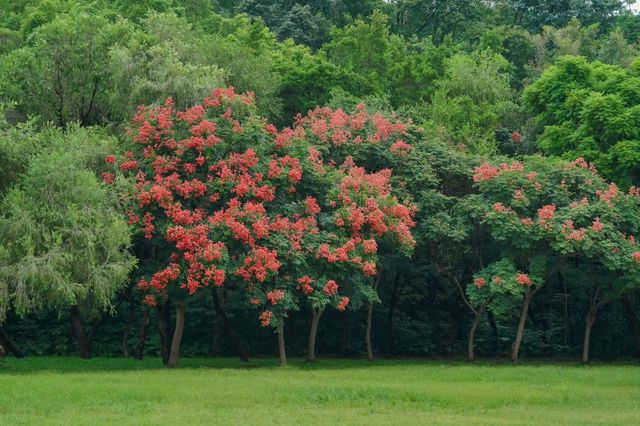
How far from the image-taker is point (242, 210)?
3719 centimetres

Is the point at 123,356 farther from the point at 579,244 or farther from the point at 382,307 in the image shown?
the point at 579,244

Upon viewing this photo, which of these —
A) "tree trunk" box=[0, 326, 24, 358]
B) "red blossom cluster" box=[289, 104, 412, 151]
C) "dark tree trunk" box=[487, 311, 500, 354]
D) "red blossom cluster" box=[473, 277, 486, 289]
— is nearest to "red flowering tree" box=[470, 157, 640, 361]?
"red blossom cluster" box=[473, 277, 486, 289]

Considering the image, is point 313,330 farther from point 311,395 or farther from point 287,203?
point 311,395

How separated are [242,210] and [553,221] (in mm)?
13103

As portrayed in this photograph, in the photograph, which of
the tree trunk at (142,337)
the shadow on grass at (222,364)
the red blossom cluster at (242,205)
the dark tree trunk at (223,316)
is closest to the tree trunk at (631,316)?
the shadow on grass at (222,364)

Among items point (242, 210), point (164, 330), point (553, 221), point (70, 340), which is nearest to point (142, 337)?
point (164, 330)

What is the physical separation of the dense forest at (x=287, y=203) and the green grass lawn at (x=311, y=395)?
2.75 metres

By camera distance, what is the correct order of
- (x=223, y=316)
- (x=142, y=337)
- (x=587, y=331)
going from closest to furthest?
(x=223, y=316) < (x=142, y=337) < (x=587, y=331)

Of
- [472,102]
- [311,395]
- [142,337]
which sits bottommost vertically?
[311,395]

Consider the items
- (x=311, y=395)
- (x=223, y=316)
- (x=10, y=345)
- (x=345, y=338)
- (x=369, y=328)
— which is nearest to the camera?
(x=311, y=395)

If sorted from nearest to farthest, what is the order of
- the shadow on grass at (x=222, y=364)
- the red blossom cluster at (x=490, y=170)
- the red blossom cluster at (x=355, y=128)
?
the shadow on grass at (x=222, y=364), the red blossom cluster at (x=355, y=128), the red blossom cluster at (x=490, y=170)

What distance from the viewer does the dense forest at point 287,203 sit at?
116ft

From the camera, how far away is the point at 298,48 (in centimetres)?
6119

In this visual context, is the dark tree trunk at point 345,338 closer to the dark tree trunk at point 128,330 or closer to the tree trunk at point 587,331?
the dark tree trunk at point 128,330
